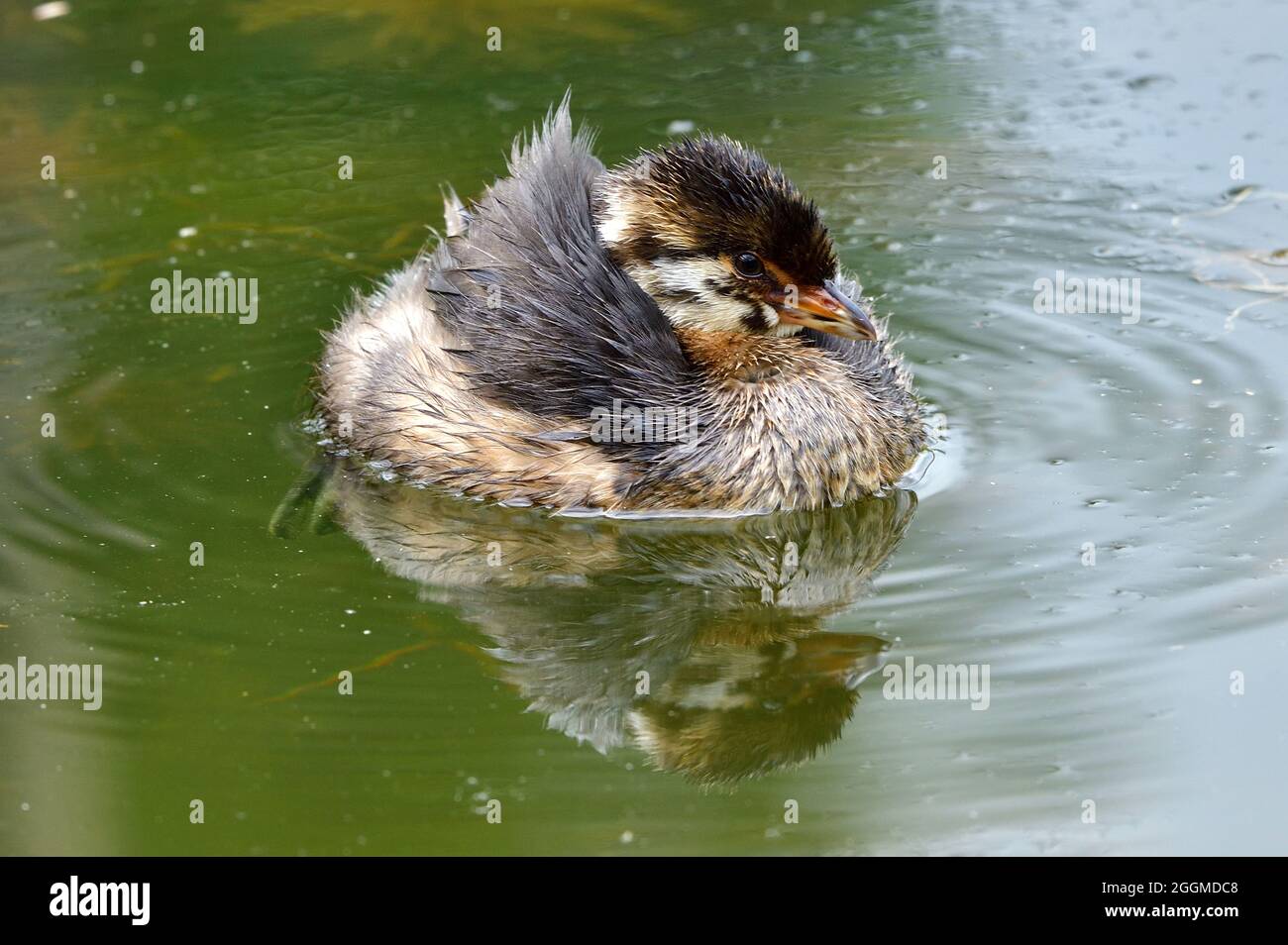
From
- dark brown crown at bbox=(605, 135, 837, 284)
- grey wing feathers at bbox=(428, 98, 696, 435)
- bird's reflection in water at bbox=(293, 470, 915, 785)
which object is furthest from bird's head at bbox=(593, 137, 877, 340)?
bird's reflection in water at bbox=(293, 470, 915, 785)

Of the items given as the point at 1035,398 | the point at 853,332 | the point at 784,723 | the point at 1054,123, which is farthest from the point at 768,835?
the point at 1054,123

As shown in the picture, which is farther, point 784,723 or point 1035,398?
point 1035,398

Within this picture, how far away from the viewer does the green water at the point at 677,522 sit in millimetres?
5738

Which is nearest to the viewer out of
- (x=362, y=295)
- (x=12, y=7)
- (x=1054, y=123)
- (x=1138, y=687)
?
(x=1138, y=687)

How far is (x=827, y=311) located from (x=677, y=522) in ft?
3.28

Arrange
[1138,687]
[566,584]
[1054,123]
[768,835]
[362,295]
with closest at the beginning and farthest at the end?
[768,835] < [1138,687] < [566,584] < [362,295] < [1054,123]

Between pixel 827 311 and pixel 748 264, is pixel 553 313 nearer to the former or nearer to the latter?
pixel 748 264

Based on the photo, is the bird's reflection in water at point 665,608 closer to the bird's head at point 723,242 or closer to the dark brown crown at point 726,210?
the bird's head at point 723,242

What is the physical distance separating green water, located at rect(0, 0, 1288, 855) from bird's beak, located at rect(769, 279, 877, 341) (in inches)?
28.1

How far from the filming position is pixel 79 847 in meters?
5.57

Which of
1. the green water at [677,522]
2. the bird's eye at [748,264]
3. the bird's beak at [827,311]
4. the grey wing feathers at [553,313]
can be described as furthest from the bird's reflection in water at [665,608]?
the bird's eye at [748,264]

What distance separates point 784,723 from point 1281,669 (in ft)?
5.15

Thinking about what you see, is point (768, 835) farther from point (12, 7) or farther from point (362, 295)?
point (12, 7)

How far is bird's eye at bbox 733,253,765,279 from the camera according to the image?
24.2 feet
